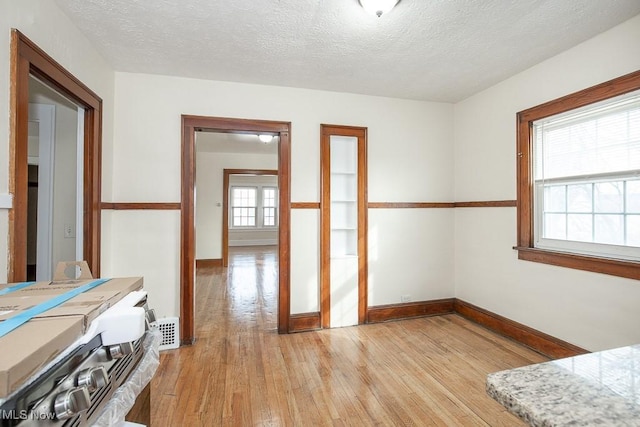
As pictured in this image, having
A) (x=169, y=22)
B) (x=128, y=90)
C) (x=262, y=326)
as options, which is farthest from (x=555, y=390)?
(x=128, y=90)

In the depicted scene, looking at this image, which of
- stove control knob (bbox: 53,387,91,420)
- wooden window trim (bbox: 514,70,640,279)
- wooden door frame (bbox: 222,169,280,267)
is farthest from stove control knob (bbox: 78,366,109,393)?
wooden door frame (bbox: 222,169,280,267)

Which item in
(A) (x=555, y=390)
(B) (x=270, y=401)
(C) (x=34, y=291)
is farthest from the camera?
(B) (x=270, y=401)

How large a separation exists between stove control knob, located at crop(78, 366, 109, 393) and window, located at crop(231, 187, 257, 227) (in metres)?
9.49

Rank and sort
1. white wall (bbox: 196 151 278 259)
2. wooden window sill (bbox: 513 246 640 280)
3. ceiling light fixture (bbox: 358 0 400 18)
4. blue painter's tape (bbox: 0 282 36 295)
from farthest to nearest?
white wall (bbox: 196 151 278 259)
wooden window sill (bbox: 513 246 640 280)
ceiling light fixture (bbox: 358 0 400 18)
blue painter's tape (bbox: 0 282 36 295)

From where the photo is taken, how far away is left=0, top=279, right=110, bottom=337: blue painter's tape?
0.77 m

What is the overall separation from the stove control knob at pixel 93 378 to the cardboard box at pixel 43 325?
0.28ft

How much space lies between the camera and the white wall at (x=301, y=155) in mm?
2777

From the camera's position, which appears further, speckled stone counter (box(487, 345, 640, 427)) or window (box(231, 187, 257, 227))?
window (box(231, 187, 257, 227))

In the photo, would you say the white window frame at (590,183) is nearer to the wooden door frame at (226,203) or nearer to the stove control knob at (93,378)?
the stove control knob at (93,378)

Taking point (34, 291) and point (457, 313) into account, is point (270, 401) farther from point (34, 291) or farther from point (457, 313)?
point (457, 313)

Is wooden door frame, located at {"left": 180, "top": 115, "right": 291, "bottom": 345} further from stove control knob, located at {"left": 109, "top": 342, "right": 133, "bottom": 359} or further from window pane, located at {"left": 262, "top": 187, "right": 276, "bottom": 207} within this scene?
window pane, located at {"left": 262, "top": 187, "right": 276, "bottom": 207}

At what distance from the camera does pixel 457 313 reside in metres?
3.61

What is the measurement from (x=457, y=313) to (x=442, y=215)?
1.21m

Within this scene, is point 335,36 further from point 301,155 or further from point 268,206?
point 268,206
